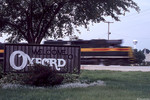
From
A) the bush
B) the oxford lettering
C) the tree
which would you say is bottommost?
the bush

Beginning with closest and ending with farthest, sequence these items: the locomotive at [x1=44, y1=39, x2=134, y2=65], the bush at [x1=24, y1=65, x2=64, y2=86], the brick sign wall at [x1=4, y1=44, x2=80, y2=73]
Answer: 1. the bush at [x1=24, y1=65, x2=64, y2=86]
2. the brick sign wall at [x1=4, y1=44, x2=80, y2=73]
3. the locomotive at [x1=44, y1=39, x2=134, y2=65]

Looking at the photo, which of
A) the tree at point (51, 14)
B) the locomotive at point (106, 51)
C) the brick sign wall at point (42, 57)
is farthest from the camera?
the locomotive at point (106, 51)

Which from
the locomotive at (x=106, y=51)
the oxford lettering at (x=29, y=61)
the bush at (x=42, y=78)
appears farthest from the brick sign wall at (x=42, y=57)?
the locomotive at (x=106, y=51)

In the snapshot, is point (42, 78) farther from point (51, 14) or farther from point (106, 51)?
point (106, 51)

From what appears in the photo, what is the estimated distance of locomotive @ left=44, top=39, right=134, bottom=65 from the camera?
38.3m

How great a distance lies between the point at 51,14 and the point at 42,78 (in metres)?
9.72

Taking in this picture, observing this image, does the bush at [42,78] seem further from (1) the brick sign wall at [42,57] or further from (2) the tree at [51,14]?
(2) the tree at [51,14]

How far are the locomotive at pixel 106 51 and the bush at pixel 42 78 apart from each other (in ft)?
76.6

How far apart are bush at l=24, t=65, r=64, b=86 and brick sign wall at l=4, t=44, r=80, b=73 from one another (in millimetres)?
1465

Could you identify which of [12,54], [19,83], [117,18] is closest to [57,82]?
[19,83]

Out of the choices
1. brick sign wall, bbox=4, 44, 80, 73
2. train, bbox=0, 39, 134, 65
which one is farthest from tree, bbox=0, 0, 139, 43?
train, bbox=0, 39, 134, 65

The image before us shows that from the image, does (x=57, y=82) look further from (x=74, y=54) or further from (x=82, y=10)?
(x=82, y=10)

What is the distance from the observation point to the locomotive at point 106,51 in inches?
1508

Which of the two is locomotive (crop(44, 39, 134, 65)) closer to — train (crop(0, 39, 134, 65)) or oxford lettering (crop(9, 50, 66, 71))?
train (crop(0, 39, 134, 65))
